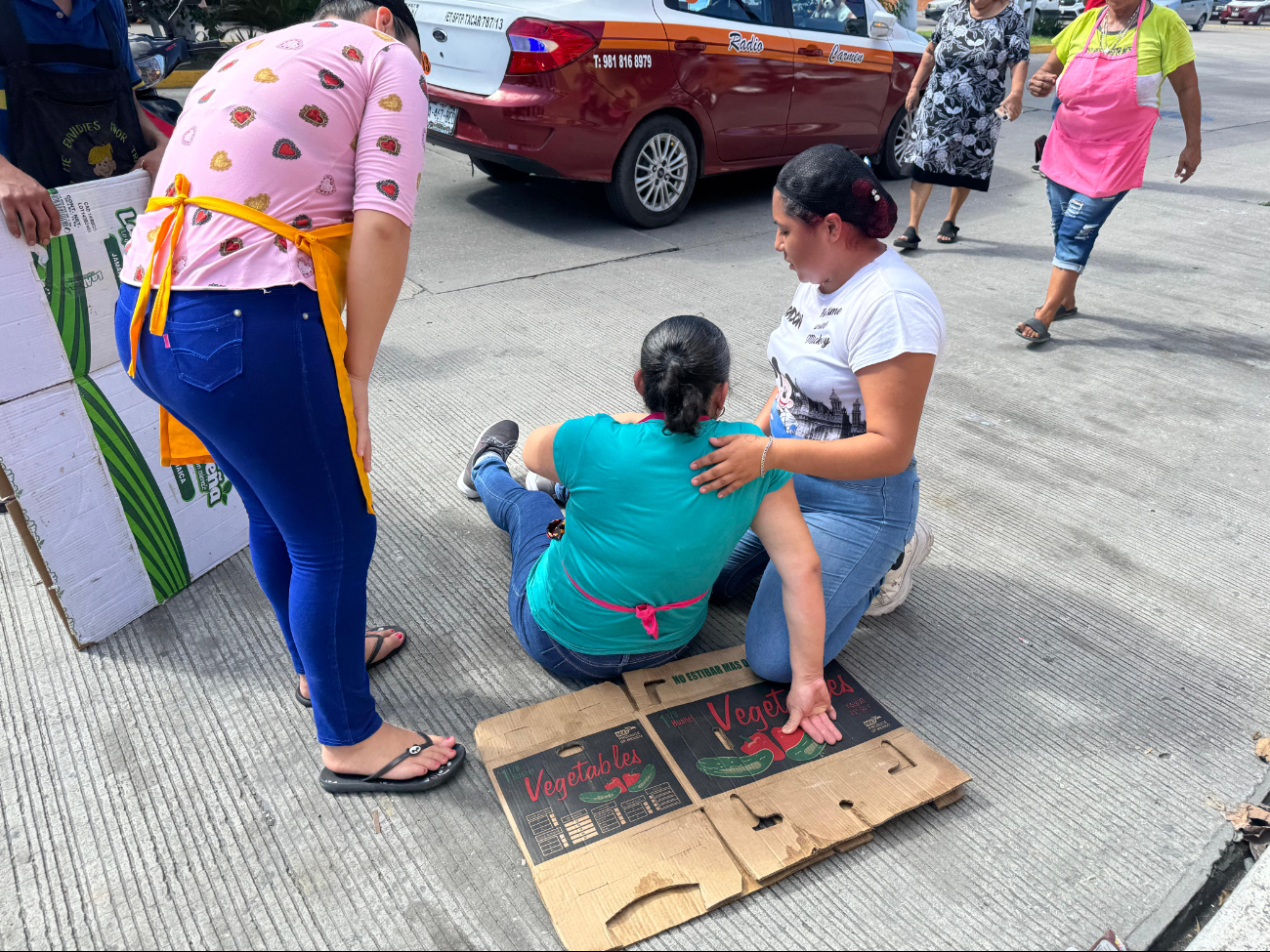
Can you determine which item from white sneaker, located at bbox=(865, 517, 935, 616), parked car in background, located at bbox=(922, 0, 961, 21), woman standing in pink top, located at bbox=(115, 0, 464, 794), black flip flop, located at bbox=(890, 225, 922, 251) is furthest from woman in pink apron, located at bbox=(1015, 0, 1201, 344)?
parked car in background, located at bbox=(922, 0, 961, 21)

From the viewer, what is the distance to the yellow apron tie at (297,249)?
4.64 feet

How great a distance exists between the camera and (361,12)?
5.21ft

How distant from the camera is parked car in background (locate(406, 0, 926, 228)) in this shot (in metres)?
5.08

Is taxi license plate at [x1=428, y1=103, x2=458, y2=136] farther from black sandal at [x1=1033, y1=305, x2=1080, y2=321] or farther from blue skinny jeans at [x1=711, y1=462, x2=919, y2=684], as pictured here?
blue skinny jeans at [x1=711, y1=462, x2=919, y2=684]

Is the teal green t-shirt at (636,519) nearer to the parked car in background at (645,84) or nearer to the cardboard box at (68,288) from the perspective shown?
the cardboard box at (68,288)

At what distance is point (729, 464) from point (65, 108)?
1.80 m

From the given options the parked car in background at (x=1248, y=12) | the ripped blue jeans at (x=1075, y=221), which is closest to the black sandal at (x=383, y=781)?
the ripped blue jeans at (x=1075, y=221)

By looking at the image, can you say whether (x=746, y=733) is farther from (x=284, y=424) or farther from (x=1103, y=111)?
(x=1103, y=111)

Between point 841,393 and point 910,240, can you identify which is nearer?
point 841,393

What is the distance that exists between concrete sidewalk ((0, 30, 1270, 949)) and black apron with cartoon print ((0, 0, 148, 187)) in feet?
3.92

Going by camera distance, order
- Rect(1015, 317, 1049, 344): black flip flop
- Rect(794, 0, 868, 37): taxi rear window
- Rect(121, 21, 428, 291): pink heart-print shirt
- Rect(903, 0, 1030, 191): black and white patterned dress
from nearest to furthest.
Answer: Rect(121, 21, 428, 291): pink heart-print shirt < Rect(1015, 317, 1049, 344): black flip flop < Rect(903, 0, 1030, 191): black and white patterned dress < Rect(794, 0, 868, 37): taxi rear window

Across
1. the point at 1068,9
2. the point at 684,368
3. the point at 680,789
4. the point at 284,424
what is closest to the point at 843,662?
the point at 680,789

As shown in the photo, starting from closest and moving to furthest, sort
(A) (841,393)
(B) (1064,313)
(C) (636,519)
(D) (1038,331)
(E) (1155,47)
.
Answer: (C) (636,519) → (A) (841,393) → (E) (1155,47) → (D) (1038,331) → (B) (1064,313)

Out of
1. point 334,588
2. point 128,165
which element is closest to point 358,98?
point 334,588
